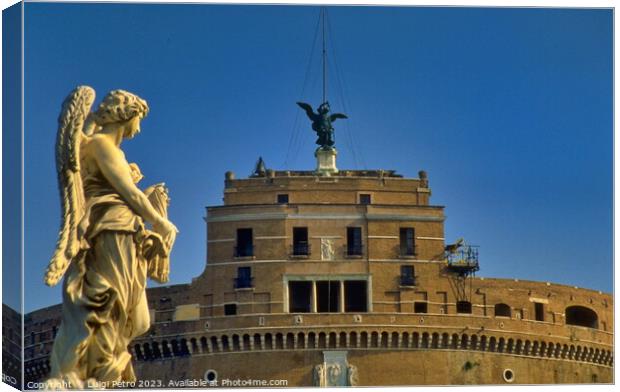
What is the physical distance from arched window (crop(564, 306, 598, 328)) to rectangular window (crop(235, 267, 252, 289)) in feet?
31.9

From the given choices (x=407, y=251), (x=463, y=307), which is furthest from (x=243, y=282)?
(x=463, y=307)

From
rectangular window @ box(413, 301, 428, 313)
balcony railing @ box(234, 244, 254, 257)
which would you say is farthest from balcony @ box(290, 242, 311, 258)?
rectangular window @ box(413, 301, 428, 313)

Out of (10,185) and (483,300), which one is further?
(483,300)

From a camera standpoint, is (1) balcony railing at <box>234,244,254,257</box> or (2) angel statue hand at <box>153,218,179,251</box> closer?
(2) angel statue hand at <box>153,218,179,251</box>

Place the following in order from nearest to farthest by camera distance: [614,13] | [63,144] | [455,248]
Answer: [63,144] → [614,13] → [455,248]

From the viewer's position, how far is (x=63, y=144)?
1238 cm

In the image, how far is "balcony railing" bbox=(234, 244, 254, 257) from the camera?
56.0m

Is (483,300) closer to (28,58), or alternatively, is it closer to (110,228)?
(28,58)

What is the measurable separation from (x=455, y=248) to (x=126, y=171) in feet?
140

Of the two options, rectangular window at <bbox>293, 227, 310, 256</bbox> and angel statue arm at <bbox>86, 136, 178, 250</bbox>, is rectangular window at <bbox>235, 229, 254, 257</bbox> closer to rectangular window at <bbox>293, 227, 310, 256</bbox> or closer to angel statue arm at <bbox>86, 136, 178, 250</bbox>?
rectangular window at <bbox>293, 227, 310, 256</bbox>

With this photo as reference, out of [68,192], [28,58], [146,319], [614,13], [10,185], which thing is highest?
[28,58]

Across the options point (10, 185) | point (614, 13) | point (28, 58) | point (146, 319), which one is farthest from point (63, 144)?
point (28, 58)

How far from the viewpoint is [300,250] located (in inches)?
2210

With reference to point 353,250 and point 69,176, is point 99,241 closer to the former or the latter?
point 69,176
